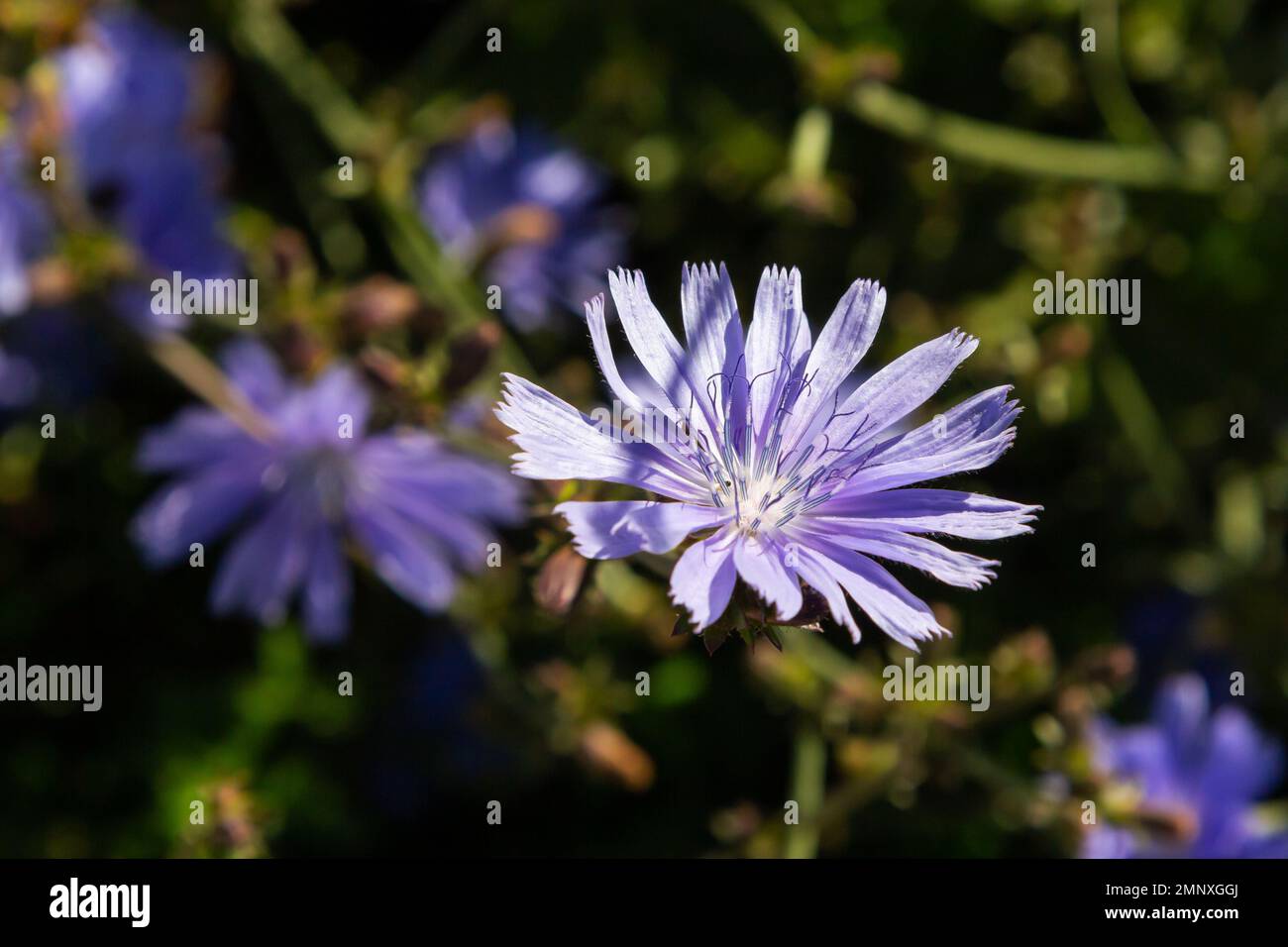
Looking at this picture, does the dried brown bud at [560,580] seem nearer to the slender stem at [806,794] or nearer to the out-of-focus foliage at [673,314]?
the out-of-focus foliage at [673,314]

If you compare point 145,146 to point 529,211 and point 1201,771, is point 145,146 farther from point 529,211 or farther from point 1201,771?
point 1201,771

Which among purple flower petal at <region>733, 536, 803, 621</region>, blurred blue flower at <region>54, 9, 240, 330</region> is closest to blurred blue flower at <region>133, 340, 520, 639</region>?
blurred blue flower at <region>54, 9, 240, 330</region>

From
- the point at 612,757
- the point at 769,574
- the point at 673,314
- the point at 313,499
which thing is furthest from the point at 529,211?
the point at 769,574

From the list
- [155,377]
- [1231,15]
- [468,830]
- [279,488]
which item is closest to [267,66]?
[155,377]

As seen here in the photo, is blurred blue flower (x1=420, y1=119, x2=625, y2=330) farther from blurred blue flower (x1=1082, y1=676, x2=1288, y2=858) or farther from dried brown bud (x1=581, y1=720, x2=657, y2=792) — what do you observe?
blurred blue flower (x1=1082, y1=676, x2=1288, y2=858)
